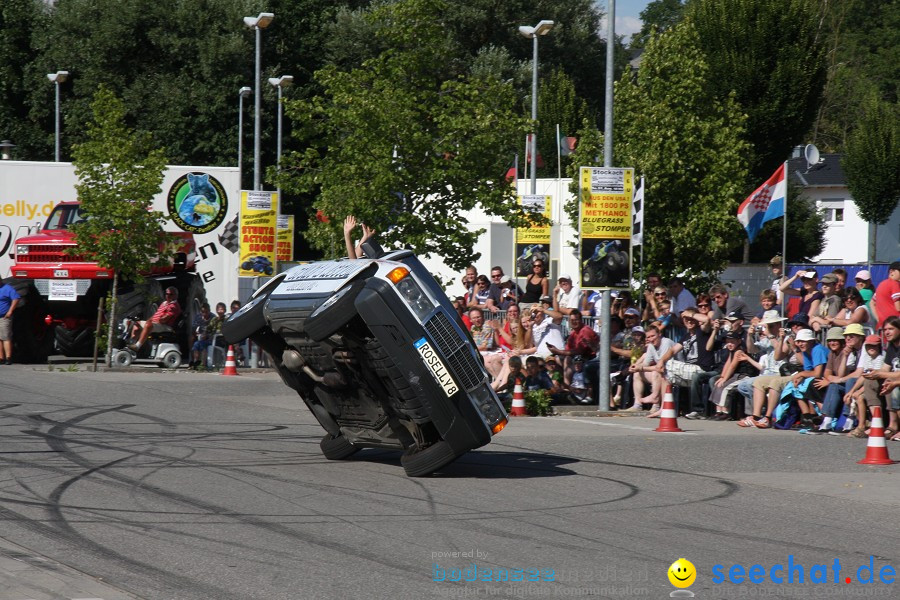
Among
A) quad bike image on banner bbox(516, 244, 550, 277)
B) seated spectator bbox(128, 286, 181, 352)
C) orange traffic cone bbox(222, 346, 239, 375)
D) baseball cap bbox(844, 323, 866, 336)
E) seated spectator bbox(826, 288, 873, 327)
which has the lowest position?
orange traffic cone bbox(222, 346, 239, 375)

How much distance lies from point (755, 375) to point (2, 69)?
172ft

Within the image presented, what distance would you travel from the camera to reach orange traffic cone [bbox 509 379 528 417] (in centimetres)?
1825

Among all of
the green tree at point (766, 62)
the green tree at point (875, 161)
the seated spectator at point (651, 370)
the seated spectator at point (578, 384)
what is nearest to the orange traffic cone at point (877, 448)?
the seated spectator at point (651, 370)

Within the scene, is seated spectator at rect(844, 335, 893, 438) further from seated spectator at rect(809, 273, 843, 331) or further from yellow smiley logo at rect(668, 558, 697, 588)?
yellow smiley logo at rect(668, 558, 697, 588)

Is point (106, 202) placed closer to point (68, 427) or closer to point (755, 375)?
point (68, 427)

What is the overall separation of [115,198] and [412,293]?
16.1m

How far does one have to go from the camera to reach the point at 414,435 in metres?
11.2

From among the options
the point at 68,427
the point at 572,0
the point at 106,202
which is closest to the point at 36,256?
the point at 106,202

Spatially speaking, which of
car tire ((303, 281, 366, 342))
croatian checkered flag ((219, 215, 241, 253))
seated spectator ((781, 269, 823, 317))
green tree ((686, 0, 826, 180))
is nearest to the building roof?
green tree ((686, 0, 826, 180))

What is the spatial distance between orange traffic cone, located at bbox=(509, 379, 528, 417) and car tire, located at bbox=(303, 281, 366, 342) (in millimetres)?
8009

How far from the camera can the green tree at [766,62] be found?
4606 cm

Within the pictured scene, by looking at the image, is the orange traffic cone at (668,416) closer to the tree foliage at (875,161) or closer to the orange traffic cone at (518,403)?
the orange traffic cone at (518,403)

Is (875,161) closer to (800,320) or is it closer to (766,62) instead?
(766,62)

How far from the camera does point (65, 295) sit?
89.5 ft
